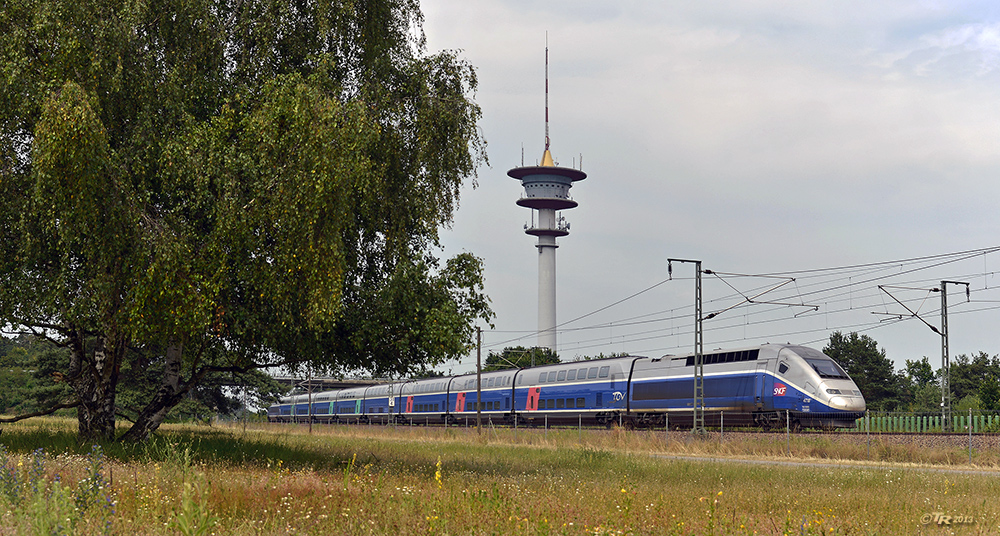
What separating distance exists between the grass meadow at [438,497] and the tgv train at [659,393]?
54.4ft

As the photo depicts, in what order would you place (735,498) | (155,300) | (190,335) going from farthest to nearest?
(190,335)
(155,300)
(735,498)

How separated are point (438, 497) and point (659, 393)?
37110mm

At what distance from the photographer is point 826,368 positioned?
1686 inches

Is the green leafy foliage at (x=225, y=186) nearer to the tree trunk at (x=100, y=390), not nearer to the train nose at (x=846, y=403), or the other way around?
the tree trunk at (x=100, y=390)

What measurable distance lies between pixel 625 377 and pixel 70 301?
37732 mm

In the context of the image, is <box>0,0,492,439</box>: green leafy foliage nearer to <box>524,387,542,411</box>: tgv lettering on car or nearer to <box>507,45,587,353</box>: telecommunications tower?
<box>524,387,542,411</box>: tgv lettering on car

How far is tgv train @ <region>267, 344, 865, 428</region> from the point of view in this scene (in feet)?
138

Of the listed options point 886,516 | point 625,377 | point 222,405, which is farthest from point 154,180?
point 625,377

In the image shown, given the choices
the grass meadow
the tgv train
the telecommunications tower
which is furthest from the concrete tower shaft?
the grass meadow

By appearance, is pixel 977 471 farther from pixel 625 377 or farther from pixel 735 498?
pixel 625 377

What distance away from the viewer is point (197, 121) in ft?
66.9

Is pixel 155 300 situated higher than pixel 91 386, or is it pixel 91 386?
pixel 155 300

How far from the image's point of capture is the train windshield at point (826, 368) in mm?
42188

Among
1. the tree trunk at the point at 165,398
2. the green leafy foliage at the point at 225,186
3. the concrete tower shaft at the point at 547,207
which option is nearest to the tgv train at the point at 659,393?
the green leafy foliage at the point at 225,186
